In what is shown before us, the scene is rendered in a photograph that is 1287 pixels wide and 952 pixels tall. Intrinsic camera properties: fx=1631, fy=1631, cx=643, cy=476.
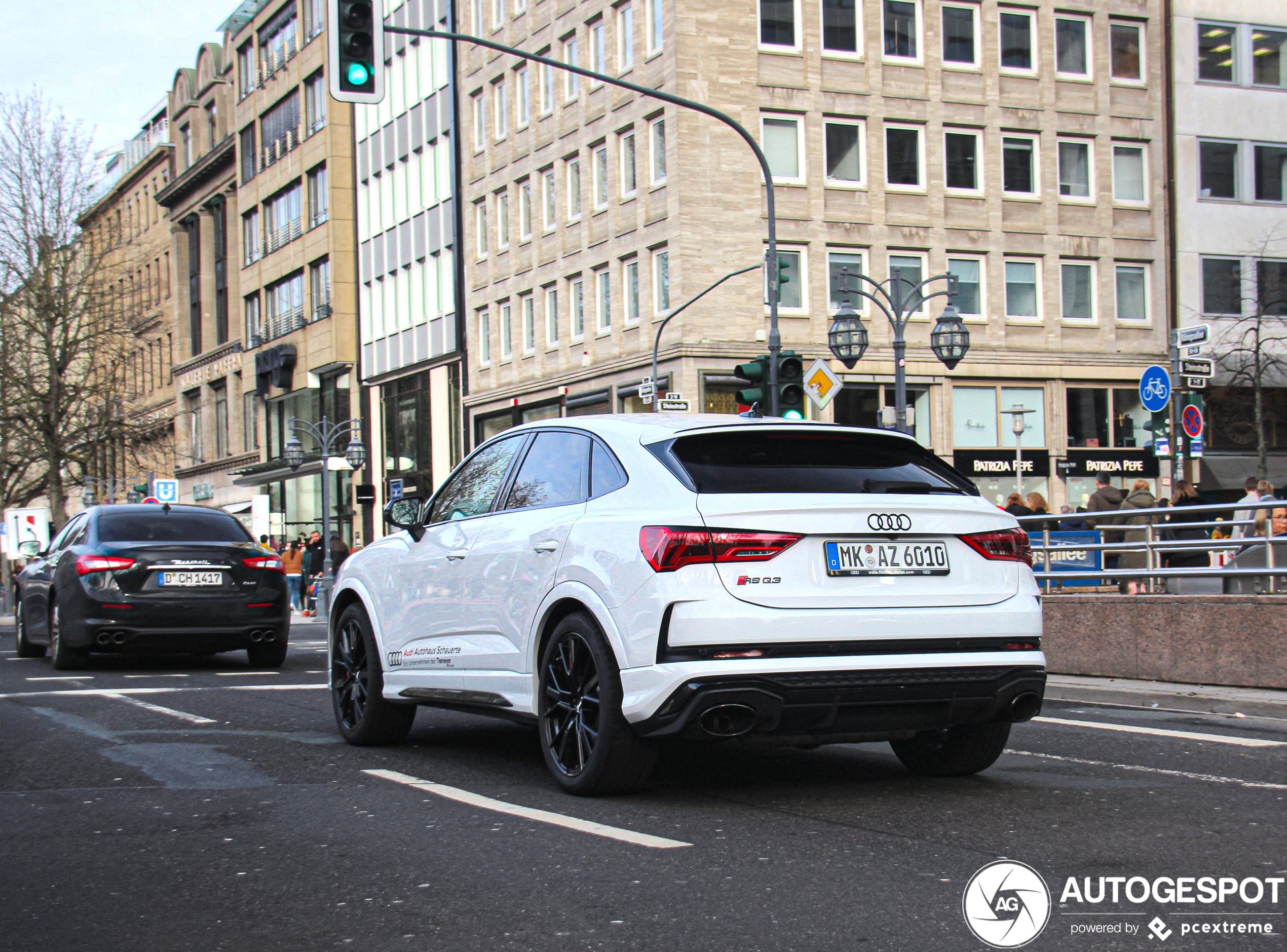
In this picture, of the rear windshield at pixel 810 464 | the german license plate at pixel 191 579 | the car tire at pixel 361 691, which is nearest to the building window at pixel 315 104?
the german license plate at pixel 191 579

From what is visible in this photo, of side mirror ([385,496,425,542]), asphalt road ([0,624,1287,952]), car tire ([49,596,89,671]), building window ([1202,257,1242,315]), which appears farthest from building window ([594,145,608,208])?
asphalt road ([0,624,1287,952])

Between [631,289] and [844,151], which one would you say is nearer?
[844,151]

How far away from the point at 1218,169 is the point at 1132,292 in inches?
169

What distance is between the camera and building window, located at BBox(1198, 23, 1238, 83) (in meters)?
44.3

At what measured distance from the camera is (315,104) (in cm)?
6131

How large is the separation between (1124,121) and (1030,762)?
3884 cm

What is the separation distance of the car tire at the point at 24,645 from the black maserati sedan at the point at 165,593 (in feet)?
6.75

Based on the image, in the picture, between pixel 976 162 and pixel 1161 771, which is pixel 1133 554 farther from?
pixel 976 162

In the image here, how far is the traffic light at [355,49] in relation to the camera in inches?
587

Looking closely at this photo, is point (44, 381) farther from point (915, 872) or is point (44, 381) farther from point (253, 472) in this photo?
point (915, 872)

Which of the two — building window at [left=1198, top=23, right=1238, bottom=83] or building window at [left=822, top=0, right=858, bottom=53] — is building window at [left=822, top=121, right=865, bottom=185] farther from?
building window at [left=1198, top=23, right=1238, bottom=83]

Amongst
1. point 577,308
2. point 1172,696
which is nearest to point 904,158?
point 577,308

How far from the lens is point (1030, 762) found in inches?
306

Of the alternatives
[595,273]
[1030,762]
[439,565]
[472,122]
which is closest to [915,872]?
[1030,762]
